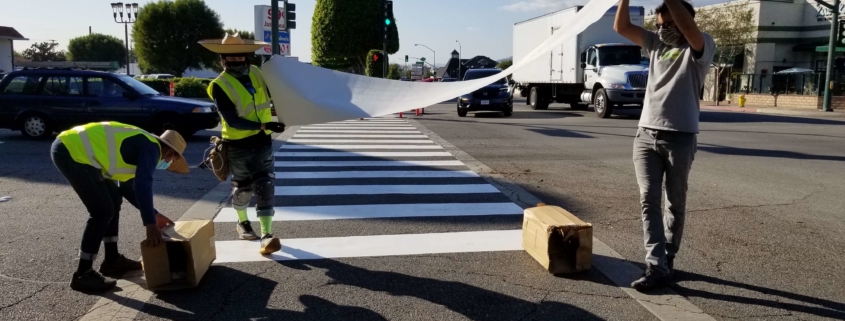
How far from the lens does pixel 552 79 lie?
87.2ft

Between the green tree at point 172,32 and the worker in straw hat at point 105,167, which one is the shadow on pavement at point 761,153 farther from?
the green tree at point 172,32

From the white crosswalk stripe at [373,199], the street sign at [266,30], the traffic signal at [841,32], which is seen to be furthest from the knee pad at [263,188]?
the traffic signal at [841,32]

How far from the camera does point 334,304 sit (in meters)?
4.27

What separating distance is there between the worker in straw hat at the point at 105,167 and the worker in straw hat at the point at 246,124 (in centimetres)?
59

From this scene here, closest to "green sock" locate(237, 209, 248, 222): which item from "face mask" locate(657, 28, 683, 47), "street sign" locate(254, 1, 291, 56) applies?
"face mask" locate(657, 28, 683, 47)

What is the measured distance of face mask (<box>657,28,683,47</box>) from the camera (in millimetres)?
4296

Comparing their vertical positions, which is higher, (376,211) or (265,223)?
(265,223)

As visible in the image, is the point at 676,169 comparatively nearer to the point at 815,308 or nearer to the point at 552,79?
the point at 815,308

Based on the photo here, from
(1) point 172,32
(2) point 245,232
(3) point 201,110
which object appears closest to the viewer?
(2) point 245,232

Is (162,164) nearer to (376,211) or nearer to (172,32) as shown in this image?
(376,211)

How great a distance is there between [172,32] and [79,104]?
48510mm

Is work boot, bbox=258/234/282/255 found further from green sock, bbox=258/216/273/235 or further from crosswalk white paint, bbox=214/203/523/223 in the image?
crosswalk white paint, bbox=214/203/523/223

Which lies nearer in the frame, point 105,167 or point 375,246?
point 105,167

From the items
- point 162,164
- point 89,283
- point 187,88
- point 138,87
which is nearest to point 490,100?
point 138,87
